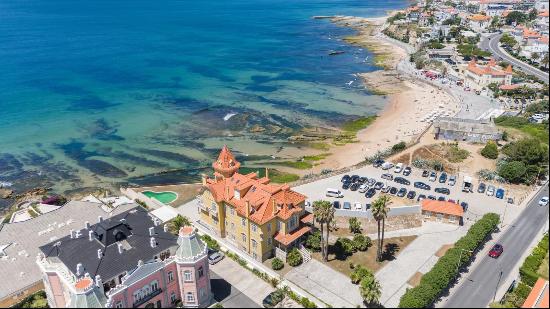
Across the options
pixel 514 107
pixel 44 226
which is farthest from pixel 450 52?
pixel 44 226

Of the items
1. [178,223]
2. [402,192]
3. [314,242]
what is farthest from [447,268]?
[178,223]

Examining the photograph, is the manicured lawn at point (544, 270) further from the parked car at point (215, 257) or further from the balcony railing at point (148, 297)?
the balcony railing at point (148, 297)

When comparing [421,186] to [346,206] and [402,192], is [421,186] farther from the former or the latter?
[346,206]

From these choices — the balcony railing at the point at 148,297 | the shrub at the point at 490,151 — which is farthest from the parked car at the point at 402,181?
the balcony railing at the point at 148,297

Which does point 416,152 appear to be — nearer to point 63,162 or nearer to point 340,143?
point 340,143

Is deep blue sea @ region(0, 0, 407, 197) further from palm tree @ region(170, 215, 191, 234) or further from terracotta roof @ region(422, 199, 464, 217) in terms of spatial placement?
terracotta roof @ region(422, 199, 464, 217)

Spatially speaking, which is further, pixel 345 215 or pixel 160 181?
pixel 160 181

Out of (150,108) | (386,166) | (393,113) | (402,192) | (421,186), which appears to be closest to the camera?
(402,192)
